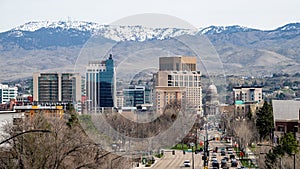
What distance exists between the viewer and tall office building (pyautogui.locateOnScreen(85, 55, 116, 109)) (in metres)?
71.1

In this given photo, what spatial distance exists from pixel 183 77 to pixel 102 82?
2253cm

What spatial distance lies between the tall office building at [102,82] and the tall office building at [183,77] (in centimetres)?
738

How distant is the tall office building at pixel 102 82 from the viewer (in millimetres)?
71075

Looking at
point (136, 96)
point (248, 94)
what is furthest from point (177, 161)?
point (248, 94)

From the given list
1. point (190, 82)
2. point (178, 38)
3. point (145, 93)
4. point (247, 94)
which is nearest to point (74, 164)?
point (178, 38)

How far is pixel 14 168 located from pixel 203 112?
155ft

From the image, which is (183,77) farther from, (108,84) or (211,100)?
(108,84)

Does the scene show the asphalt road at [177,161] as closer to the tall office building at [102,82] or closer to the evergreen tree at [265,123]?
the evergreen tree at [265,123]

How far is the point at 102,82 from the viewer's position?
76.6m

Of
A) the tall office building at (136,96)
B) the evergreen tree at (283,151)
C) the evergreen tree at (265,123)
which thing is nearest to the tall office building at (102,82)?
the tall office building at (136,96)

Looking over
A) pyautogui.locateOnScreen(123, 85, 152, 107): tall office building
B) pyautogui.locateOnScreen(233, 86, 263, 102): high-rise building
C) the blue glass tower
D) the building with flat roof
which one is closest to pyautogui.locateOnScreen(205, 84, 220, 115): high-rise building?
the building with flat roof

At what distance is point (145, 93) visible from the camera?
78438 mm

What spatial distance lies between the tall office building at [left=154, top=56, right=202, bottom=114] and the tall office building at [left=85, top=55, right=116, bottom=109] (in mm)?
7377

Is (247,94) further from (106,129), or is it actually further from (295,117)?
(106,129)
